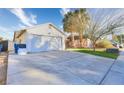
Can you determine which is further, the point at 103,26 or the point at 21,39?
the point at 21,39

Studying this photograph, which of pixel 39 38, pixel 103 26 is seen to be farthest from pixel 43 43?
pixel 103 26

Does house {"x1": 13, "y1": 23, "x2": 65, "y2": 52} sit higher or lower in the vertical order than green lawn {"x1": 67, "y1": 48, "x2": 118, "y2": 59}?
higher

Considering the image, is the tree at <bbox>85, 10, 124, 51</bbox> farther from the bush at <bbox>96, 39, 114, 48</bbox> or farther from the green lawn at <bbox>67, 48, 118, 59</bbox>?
the green lawn at <bbox>67, 48, 118, 59</bbox>

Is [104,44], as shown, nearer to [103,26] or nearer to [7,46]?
[103,26]

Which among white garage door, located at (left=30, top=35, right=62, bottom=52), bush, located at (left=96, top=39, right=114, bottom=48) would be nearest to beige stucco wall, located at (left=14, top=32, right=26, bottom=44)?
white garage door, located at (left=30, top=35, right=62, bottom=52)

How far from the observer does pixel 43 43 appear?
910 cm

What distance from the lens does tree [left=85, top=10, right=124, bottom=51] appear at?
20.8 feet

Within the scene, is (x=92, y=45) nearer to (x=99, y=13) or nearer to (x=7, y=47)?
(x=99, y=13)

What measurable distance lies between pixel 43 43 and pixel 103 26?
12.9 ft

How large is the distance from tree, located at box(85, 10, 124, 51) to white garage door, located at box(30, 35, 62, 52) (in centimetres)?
284
